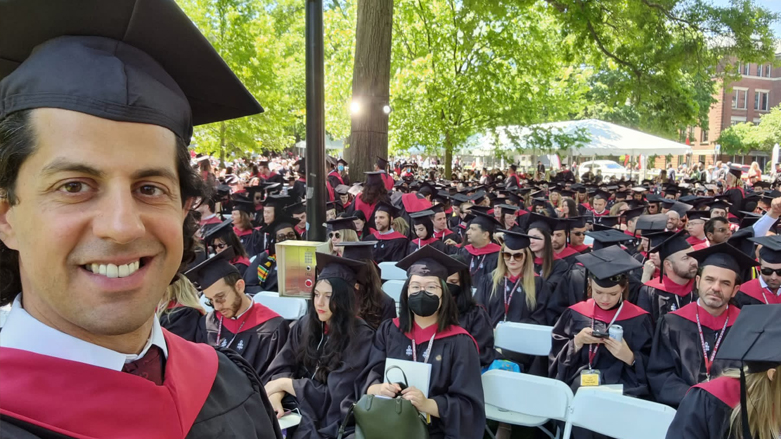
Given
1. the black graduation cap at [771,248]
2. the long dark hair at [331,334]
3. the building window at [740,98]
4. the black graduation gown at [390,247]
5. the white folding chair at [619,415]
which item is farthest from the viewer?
the building window at [740,98]

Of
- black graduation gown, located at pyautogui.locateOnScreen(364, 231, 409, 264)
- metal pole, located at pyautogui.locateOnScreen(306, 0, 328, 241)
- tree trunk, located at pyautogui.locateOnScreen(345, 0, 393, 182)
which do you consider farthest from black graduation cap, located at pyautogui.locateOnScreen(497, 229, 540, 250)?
tree trunk, located at pyautogui.locateOnScreen(345, 0, 393, 182)

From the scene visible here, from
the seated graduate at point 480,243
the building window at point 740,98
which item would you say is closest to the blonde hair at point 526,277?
the seated graduate at point 480,243

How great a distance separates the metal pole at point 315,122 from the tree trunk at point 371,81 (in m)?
7.70

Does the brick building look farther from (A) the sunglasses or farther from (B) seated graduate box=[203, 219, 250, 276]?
(B) seated graduate box=[203, 219, 250, 276]

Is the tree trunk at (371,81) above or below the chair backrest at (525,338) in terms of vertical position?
above

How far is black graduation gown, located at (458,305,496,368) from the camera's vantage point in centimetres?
489

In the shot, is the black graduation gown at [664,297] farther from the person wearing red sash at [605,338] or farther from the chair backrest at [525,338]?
the chair backrest at [525,338]

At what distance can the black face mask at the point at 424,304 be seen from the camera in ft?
13.0

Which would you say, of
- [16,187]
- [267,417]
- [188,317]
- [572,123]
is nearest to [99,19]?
[16,187]

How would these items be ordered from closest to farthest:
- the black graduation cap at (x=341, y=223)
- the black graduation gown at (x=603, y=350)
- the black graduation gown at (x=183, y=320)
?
the black graduation gown at (x=603, y=350) < the black graduation gown at (x=183, y=320) < the black graduation cap at (x=341, y=223)

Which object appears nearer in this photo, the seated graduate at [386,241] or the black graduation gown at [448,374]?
the black graduation gown at [448,374]

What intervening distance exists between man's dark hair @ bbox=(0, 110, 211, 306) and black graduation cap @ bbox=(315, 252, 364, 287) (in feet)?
8.96

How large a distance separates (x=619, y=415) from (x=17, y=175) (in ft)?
12.2

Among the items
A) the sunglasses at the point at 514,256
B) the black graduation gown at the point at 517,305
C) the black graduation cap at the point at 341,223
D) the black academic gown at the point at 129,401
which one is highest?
the black academic gown at the point at 129,401
